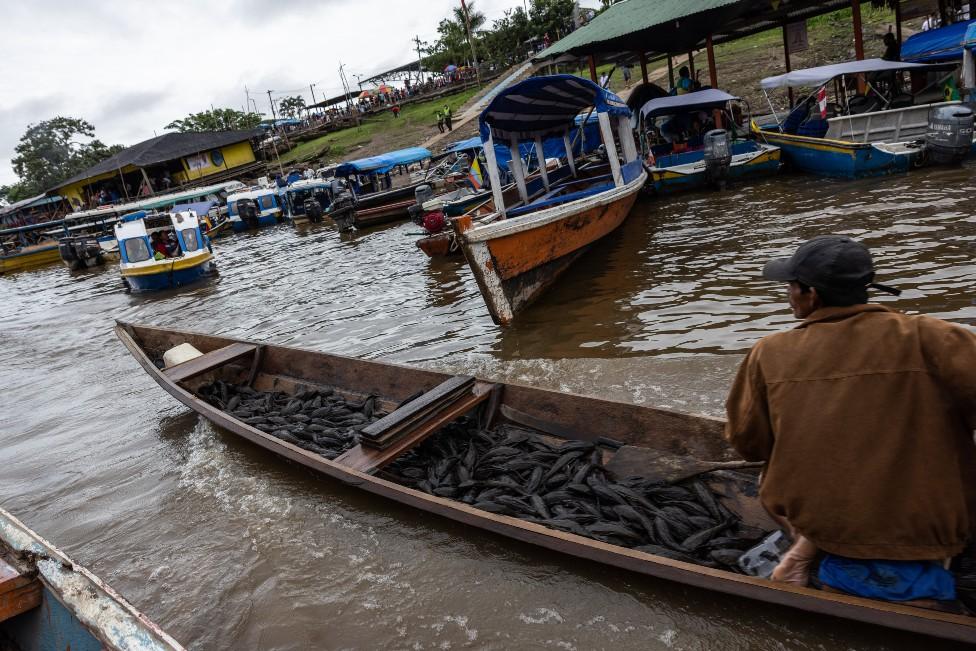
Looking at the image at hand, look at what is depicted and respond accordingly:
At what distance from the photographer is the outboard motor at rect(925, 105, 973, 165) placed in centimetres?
1116

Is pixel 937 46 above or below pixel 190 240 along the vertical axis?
above

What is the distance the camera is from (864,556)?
2301 millimetres

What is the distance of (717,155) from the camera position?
14.0 meters

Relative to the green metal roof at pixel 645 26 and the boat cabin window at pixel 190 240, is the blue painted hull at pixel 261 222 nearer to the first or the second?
the boat cabin window at pixel 190 240

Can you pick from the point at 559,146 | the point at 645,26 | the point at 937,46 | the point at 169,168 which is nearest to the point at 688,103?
the point at 645,26

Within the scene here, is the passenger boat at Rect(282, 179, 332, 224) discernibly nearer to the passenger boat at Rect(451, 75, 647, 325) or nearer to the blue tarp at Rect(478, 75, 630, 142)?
the passenger boat at Rect(451, 75, 647, 325)

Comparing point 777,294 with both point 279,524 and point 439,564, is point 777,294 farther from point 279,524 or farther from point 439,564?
point 279,524

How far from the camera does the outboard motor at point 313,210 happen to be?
27.6 m

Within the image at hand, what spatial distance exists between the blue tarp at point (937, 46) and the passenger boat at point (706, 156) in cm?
510

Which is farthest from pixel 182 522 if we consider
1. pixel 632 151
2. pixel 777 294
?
pixel 632 151

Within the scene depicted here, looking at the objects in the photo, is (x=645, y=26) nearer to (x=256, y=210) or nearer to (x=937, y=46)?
(x=937, y=46)

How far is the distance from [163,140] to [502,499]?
49.7m

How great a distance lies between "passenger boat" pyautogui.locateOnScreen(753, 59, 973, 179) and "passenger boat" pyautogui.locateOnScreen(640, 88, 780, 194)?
619 millimetres

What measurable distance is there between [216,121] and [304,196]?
32751mm
